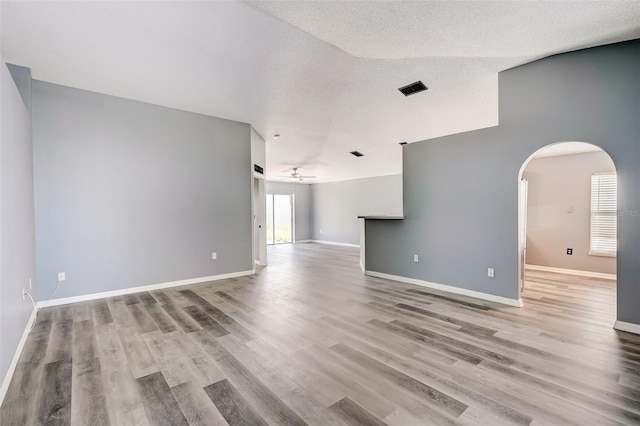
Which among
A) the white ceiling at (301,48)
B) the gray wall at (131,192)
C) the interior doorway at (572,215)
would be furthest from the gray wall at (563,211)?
the gray wall at (131,192)

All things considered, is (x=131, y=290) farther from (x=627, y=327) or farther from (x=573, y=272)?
(x=573, y=272)

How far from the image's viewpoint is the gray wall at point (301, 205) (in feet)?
38.1

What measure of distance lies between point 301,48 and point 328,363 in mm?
3305

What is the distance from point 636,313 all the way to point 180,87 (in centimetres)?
584

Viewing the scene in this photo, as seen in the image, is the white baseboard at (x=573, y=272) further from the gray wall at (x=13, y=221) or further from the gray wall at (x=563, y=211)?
the gray wall at (x=13, y=221)

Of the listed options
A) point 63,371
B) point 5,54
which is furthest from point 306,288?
point 5,54

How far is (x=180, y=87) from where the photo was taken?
12.8ft

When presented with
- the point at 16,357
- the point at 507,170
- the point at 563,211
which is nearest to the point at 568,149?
the point at 563,211

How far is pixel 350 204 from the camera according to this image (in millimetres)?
10703

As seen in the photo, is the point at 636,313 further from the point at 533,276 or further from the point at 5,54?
the point at 5,54

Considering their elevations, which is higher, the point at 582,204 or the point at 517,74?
the point at 517,74

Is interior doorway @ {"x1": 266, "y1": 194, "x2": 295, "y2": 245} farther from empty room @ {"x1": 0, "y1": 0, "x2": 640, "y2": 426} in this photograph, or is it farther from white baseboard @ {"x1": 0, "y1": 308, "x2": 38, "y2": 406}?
white baseboard @ {"x1": 0, "y1": 308, "x2": 38, "y2": 406}

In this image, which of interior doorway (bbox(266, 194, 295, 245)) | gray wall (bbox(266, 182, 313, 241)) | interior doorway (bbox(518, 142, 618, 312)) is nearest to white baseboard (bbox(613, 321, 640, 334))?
interior doorway (bbox(518, 142, 618, 312))

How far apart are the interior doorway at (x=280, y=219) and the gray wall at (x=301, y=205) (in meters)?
0.19
